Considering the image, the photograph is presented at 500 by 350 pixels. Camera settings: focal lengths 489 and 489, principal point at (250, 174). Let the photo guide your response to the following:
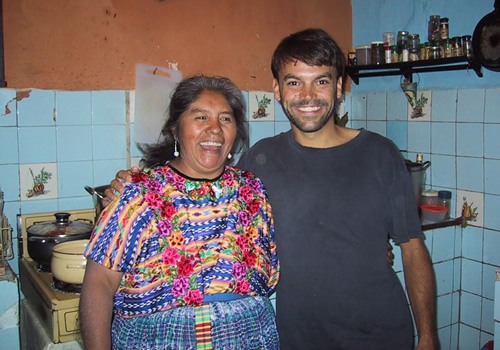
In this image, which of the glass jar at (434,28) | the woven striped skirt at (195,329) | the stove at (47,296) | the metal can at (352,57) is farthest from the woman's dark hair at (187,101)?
the metal can at (352,57)

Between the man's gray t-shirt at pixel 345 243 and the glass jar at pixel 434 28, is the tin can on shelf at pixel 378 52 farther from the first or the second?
the man's gray t-shirt at pixel 345 243

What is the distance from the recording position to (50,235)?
6.64ft

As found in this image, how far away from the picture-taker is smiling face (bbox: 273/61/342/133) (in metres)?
1.43

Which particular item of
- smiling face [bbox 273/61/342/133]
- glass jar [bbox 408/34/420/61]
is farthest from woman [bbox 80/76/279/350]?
glass jar [bbox 408/34/420/61]

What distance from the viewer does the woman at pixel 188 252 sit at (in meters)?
1.22

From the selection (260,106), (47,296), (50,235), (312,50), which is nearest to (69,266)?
(47,296)

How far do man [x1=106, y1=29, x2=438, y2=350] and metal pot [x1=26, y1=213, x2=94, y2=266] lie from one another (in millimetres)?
993

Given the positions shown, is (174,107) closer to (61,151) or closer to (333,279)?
(333,279)

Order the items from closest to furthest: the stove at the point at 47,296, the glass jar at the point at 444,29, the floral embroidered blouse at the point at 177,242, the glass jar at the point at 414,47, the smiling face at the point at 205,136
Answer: the floral embroidered blouse at the point at 177,242 → the smiling face at the point at 205,136 → the stove at the point at 47,296 → the glass jar at the point at 444,29 → the glass jar at the point at 414,47

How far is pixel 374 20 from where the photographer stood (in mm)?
3041

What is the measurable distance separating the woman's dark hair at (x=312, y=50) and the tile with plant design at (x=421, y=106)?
1.38 m

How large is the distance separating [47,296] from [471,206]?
203cm

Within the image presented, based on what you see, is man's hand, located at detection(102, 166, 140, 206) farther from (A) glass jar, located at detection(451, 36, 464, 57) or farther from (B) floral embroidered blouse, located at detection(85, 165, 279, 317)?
(A) glass jar, located at detection(451, 36, 464, 57)

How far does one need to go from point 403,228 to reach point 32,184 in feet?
5.56
